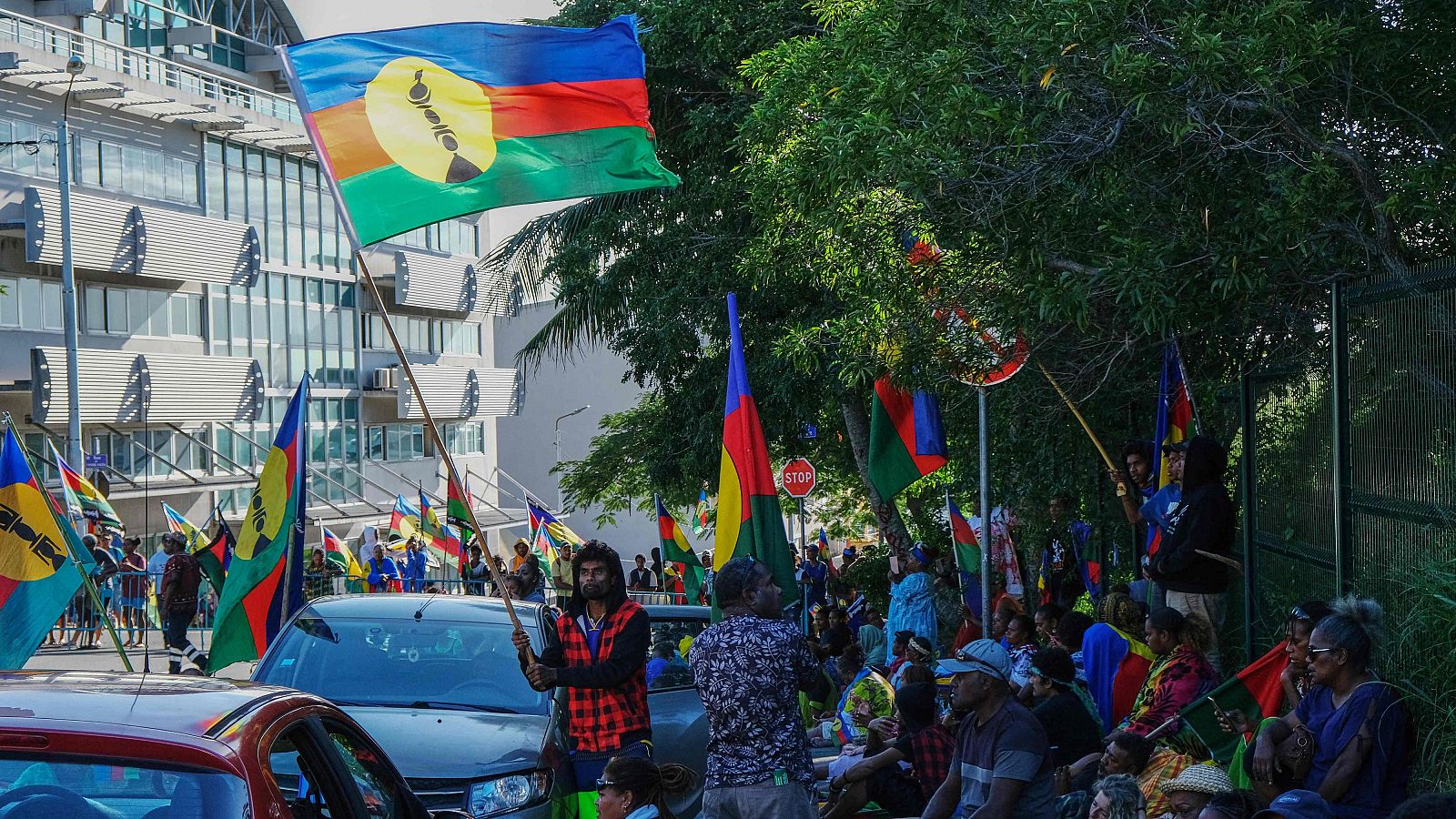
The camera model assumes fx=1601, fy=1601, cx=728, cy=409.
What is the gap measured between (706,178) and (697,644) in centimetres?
1666

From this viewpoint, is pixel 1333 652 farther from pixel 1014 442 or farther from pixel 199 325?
pixel 199 325

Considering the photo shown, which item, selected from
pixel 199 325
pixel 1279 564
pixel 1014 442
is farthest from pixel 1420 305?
pixel 199 325

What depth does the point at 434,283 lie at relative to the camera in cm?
5628

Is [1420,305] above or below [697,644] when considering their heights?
above

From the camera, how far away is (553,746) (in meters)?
8.37

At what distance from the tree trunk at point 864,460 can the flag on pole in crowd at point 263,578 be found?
10.00 meters

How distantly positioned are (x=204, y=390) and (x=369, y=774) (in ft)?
130

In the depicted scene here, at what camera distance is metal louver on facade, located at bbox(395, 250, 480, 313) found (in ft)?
176

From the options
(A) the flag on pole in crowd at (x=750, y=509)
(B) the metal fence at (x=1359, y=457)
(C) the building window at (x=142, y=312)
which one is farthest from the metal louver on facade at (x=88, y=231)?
(B) the metal fence at (x=1359, y=457)

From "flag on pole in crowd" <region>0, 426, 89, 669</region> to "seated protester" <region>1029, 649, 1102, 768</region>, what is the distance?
24.2 feet

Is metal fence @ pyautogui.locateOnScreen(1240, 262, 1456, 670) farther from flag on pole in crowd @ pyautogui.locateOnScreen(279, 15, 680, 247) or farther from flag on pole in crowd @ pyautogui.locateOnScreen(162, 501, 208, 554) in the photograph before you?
flag on pole in crowd @ pyautogui.locateOnScreen(162, 501, 208, 554)

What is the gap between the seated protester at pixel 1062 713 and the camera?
8.27 meters

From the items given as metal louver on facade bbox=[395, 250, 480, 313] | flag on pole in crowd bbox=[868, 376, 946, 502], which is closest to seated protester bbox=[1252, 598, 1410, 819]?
flag on pole in crowd bbox=[868, 376, 946, 502]

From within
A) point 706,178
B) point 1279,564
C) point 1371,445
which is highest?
point 706,178
